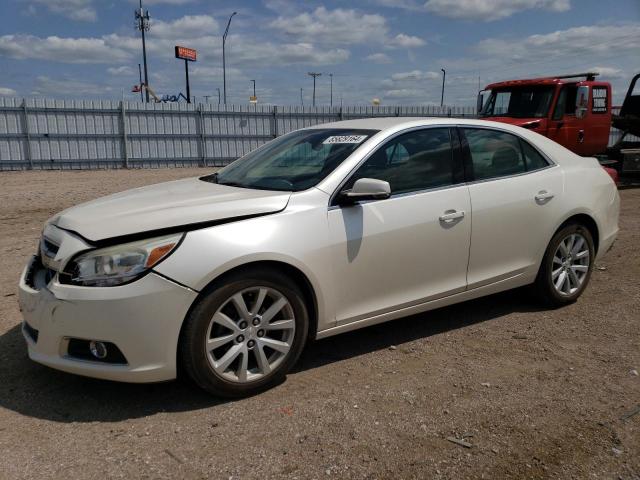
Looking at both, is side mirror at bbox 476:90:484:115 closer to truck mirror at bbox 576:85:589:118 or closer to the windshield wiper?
truck mirror at bbox 576:85:589:118

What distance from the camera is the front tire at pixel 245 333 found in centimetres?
302

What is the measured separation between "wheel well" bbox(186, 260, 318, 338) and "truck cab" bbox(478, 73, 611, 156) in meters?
8.54

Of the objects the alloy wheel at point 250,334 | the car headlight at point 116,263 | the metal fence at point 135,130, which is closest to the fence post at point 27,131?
the metal fence at point 135,130

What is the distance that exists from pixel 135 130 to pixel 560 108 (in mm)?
15040

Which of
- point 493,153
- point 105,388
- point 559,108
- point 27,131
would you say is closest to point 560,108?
point 559,108

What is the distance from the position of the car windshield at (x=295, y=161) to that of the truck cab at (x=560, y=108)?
7.57 meters

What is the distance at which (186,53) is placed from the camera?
41.6 metres

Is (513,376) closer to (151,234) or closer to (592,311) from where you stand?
(592,311)

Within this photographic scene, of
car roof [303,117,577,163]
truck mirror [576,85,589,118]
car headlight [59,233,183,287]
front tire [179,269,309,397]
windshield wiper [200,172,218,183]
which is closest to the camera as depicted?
car headlight [59,233,183,287]

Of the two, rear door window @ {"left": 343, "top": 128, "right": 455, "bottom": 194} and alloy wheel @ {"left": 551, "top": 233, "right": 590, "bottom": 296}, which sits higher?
rear door window @ {"left": 343, "top": 128, "right": 455, "bottom": 194}

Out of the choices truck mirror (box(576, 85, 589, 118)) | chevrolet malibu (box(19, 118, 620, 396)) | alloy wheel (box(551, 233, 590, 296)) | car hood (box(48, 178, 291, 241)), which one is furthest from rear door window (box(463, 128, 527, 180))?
truck mirror (box(576, 85, 589, 118))

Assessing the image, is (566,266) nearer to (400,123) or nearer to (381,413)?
(400,123)

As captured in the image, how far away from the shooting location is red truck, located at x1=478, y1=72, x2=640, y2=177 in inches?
431

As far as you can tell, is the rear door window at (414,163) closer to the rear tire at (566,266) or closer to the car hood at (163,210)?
the car hood at (163,210)
